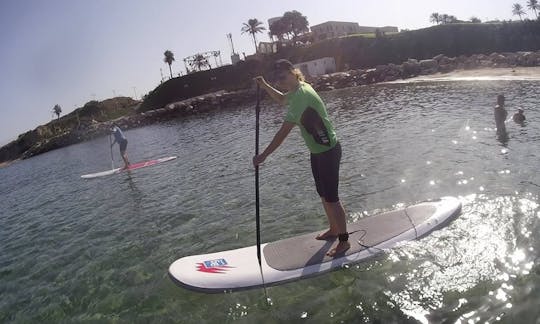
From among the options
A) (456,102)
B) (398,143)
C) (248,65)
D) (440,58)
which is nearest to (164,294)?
(398,143)

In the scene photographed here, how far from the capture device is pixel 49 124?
393 ft

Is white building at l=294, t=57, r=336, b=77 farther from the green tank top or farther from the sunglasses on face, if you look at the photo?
the green tank top

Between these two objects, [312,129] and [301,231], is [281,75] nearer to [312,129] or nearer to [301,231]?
[312,129]

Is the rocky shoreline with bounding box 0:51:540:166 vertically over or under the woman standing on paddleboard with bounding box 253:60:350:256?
over

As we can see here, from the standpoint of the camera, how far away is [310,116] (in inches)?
280

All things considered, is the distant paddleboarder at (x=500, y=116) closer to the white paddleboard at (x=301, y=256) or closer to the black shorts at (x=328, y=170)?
the white paddleboard at (x=301, y=256)

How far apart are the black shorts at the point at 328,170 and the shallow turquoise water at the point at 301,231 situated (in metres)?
1.66

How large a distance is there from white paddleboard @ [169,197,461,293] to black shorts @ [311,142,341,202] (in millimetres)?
1324

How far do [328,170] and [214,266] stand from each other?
3.18 meters

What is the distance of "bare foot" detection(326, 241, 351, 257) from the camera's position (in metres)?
7.98

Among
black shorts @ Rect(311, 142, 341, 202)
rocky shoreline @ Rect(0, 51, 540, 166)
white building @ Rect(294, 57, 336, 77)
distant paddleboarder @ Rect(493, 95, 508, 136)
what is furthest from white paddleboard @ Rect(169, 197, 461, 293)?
white building @ Rect(294, 57, 336, 77)

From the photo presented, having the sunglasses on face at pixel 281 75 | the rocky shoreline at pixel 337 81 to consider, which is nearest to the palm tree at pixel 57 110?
the rocky shoreline at pixel 337 81

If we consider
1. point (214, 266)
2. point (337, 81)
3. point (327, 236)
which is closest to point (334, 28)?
point (337, 81)

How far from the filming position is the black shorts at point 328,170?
24.2ft
